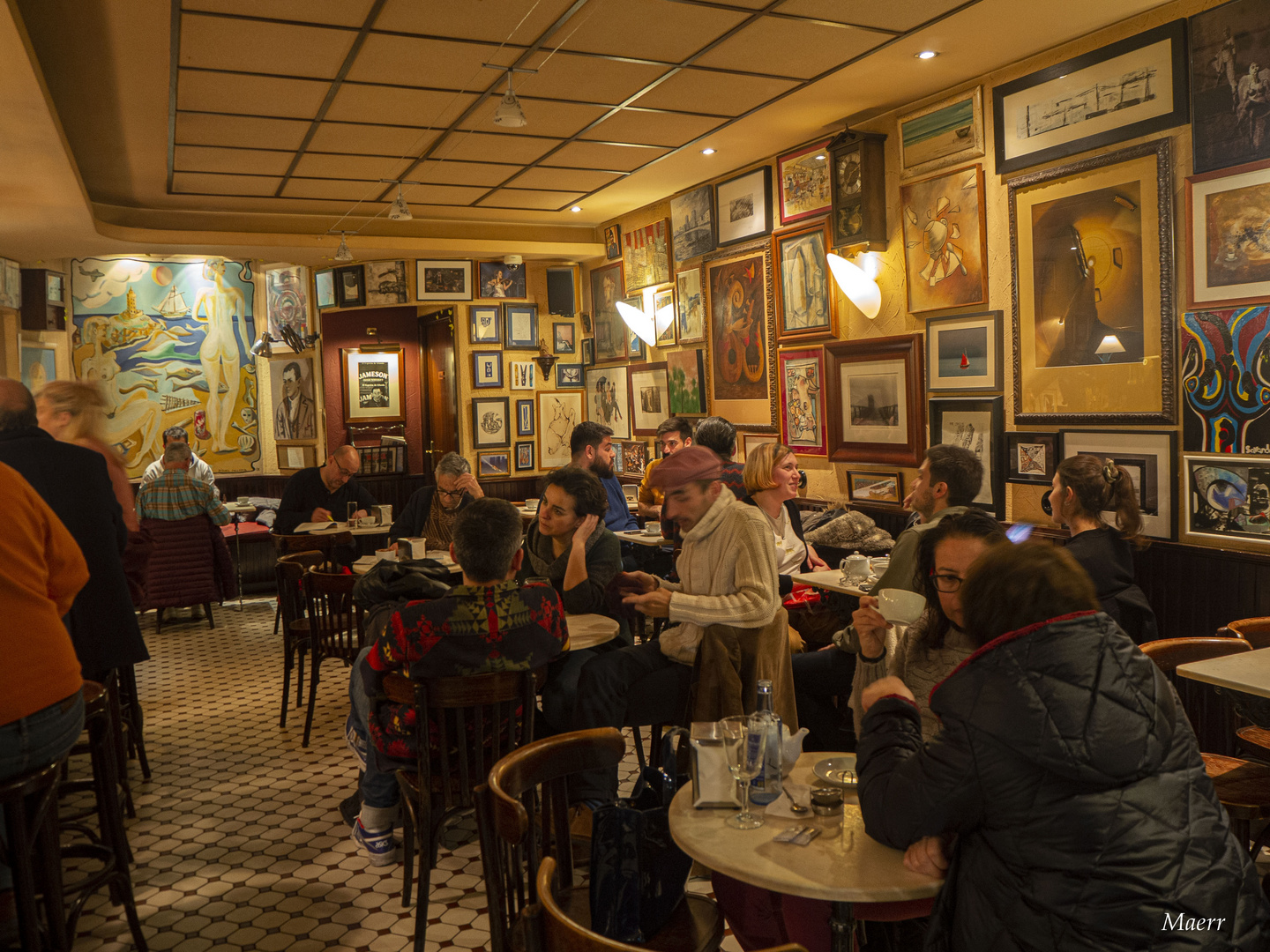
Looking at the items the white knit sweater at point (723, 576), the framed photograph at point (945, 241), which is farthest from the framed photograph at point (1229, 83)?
the white knit sweater at point (723, 576)

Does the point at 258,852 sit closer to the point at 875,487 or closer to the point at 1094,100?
the point at 875,487

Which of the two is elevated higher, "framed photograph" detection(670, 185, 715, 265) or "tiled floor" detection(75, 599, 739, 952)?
"framed photograph" detection(670, 185, 715, 265)

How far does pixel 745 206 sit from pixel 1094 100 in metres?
3.10

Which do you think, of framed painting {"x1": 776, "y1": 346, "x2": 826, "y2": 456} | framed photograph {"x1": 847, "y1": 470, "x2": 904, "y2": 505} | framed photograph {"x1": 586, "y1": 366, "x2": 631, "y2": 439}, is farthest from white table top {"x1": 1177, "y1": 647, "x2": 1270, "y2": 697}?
framed photograph {"x1": 586, "y1": 366, "x2": 631, "y2": 439}

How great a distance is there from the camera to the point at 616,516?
22.7ft

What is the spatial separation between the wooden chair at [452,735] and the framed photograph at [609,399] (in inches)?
261

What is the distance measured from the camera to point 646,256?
9.12m

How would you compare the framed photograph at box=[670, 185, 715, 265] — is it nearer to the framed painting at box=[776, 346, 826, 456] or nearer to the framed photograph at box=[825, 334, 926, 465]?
the framed painting at box=[776, 346, 826, 456]

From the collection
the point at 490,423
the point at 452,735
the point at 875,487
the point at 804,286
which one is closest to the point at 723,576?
the point at 452,735

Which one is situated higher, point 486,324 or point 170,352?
point 486,324

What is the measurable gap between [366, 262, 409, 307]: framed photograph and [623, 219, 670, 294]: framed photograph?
2.40 meters

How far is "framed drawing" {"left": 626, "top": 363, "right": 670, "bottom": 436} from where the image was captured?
9.02 metres

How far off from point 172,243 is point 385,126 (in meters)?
3.59

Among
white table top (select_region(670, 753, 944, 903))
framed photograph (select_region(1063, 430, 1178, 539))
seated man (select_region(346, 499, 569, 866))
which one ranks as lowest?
white table top (select_region(670, 753, 944, 903))
